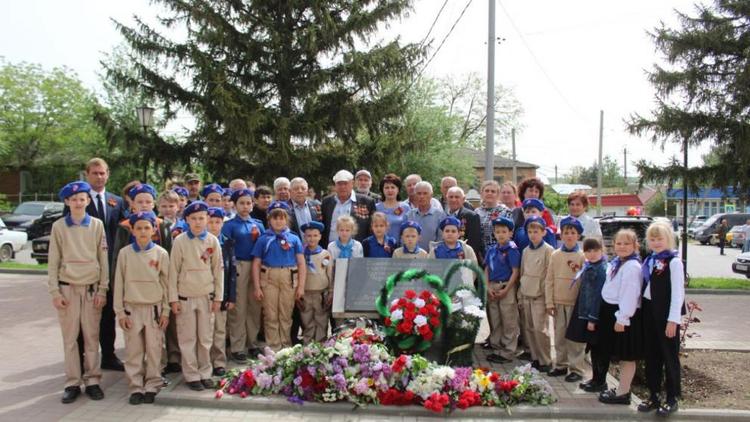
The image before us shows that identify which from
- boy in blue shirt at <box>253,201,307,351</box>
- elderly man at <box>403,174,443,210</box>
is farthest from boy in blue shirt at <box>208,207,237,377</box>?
elderly man at <box>403,174,443,210</box>

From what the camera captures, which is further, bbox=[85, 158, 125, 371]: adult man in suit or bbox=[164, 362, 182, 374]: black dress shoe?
bbox=[85, 158, 125, 371]: adult man in suit

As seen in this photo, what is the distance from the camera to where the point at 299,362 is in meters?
5.47

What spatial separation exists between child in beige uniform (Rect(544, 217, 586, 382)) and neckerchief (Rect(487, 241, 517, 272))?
0.59 m

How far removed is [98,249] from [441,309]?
11.3 feet

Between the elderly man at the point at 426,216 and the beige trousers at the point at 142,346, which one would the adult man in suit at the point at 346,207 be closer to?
the elderly man at the point at 426,216

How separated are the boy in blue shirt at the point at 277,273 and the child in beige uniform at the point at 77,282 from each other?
1657 millimetres

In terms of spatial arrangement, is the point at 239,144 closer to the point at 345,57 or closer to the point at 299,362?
the point at 345,57

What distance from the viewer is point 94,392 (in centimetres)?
542

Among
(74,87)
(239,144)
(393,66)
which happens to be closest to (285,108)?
(239,144)

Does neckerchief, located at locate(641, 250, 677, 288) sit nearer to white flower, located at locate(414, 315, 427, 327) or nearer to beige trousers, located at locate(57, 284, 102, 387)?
white flower, located at locate(414, 315, 427, 327)

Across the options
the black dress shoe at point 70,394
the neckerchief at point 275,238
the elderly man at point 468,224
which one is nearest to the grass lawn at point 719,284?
the elderly man at point 468,224

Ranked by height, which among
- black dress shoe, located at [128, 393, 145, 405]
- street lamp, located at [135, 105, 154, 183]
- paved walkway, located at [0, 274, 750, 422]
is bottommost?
paved walkway, located at [0, 274, 750, 422]

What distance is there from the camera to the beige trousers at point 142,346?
212 inches

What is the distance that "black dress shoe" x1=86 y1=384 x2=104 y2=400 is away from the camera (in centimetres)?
540
